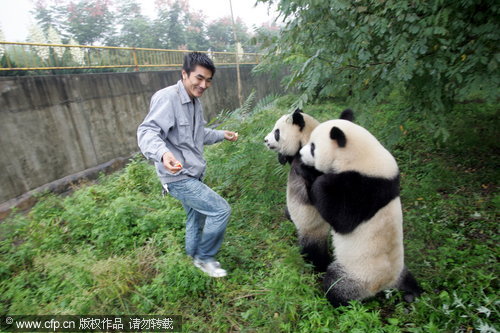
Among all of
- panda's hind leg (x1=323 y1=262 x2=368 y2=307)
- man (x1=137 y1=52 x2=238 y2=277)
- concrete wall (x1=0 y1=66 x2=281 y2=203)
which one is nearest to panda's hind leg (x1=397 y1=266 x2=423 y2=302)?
panda's hind leg (x1=323 y1=262 x2=368 y2=307)

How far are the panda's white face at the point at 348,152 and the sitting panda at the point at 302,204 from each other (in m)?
0.42

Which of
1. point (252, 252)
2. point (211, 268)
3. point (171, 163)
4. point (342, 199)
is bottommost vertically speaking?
point (252, 252)

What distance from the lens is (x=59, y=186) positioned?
6.63 meters

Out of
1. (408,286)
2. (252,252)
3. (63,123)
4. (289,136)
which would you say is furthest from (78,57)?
(408,286)

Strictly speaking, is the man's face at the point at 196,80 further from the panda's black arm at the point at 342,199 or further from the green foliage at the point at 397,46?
the panda's black arm at the point at 342,199

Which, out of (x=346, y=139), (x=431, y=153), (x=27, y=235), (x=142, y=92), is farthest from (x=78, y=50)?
(x=431, y=153)

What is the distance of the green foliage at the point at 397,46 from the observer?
2533 mm

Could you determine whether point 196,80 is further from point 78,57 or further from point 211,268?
point 78,57

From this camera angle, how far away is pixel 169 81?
10.7 m

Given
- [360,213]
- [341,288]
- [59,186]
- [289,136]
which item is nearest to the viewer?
[360,213]

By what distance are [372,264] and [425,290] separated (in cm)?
74

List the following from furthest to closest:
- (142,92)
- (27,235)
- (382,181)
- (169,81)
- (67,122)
→ (169,81), (142,92), (67,122), (27,235), (382,181)

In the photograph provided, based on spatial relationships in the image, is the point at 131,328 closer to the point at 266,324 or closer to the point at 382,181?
the point at 266,324

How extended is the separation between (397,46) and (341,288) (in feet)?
7.27
